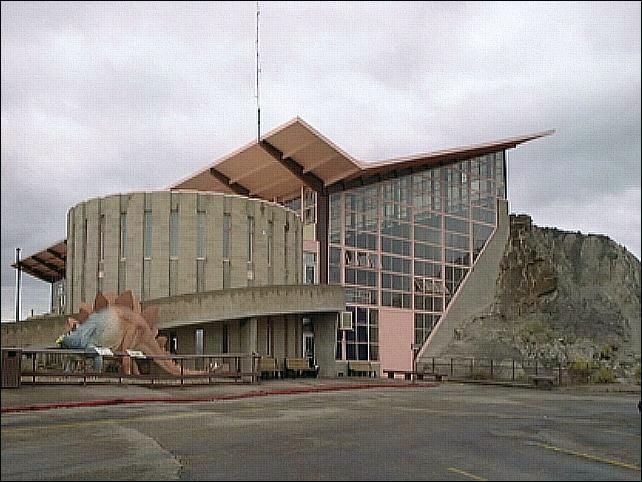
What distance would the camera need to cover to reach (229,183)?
50.6 m

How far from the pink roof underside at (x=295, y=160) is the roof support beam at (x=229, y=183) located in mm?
70

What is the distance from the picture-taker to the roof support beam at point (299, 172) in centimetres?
4538

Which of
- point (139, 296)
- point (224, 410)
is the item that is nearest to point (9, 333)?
point (139, 296)

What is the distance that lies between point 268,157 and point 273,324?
1232 centimetres

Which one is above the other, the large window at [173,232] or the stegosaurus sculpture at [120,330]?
the large window at [173,232]

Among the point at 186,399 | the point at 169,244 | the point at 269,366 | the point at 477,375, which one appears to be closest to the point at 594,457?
the point at 186,399

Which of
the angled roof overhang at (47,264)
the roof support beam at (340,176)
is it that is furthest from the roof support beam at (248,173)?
the angled roof overhang at (47,264)

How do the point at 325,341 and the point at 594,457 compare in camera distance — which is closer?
the point at 594,457

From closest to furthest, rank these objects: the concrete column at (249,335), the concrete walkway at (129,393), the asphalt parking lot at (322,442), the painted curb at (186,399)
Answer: the asphalt parking lot at (322,442) → the painted curb at (186,399) → the concrete walkway at (129,393) → the concrete column at (249,335)

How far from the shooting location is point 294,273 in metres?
40.9

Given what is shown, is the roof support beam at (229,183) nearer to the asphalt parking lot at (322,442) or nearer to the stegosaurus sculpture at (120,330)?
the stegosaurus sculpture at (120,330)

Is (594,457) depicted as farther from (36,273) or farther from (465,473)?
(36,273)

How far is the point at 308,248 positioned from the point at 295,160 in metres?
5.15

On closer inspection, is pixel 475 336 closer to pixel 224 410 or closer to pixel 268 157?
pixel 268 157
